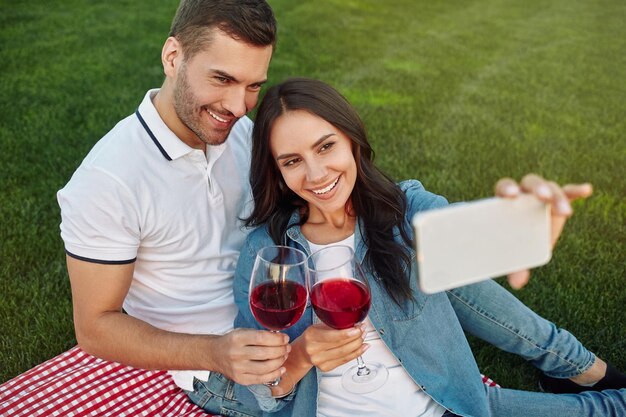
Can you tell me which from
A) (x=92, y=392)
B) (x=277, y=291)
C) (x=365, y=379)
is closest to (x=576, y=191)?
(x=277, y=291)

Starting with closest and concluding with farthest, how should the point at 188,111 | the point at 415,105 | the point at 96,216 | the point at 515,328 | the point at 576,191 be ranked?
the point at 576,191 → the point at 96,216 → the point at 188,111 → the point at 515,328 → the point at 415,105

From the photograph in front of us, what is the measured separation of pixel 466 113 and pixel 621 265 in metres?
3.11

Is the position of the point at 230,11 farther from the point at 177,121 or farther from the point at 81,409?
the point at 81,409

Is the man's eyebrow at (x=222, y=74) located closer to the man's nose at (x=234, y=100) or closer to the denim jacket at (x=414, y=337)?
the man's nose at (x=234, y=100)

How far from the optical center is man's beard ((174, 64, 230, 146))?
304cm

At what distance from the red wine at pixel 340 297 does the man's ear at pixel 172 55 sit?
4.54 ft

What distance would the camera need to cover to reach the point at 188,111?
305 cm

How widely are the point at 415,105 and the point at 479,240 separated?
20.3ft

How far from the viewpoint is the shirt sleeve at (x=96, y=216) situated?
2732mm

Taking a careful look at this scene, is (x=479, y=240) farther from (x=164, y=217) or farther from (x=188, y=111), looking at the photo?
(x=188, y=111)

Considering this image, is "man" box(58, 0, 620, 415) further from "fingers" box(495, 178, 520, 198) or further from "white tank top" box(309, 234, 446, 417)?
"fingers" box(495, 178, 520, 198)

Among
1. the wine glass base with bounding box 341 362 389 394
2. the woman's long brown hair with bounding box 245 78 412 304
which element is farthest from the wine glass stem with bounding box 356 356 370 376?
the woman's long brown hair with bounding box 245 78 412 304

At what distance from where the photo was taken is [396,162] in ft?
20.4

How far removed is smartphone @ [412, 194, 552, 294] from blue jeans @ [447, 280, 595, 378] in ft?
5.43
